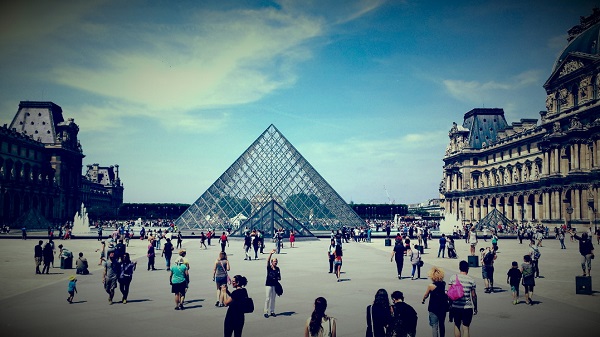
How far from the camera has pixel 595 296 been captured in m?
10.3

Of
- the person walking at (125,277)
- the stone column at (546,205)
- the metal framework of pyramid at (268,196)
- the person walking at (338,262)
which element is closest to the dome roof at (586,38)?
the stone column at (546,205)

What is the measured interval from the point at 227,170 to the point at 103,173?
97.8 m

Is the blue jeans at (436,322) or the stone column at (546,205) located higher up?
the stone column at (546,205)

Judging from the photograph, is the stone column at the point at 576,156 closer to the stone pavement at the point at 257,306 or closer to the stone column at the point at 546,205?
the stone column at the point at 546,205

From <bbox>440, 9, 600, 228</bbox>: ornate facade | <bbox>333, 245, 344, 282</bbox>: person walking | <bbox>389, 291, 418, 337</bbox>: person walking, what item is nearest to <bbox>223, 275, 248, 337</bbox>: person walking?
<bbox>389, 291, 418, 337</bbox>: person walking

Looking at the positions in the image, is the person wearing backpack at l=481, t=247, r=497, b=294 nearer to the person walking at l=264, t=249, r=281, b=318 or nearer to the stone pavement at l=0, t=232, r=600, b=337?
the stone pavement at l=0, t=232, r=600, b=337

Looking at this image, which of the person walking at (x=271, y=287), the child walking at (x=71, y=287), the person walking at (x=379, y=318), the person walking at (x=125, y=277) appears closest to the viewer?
the person walking at (x=379, y=318)

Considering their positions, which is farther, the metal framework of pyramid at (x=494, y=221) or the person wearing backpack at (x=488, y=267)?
the metal framework of pyramid at (x=494, y=221)

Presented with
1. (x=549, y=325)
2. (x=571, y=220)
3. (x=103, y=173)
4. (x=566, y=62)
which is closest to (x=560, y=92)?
(x=566, y=62)

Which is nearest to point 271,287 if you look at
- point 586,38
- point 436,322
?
point 436,322

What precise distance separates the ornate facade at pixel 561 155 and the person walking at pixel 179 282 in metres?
42.0

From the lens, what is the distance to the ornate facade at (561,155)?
42.8 metres

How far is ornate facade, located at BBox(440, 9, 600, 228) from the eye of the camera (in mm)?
42844

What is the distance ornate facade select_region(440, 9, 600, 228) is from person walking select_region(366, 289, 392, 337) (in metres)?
42.8
